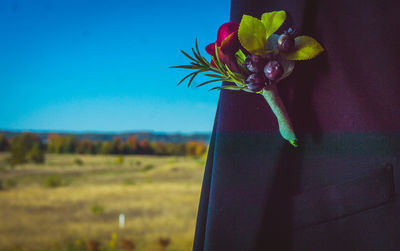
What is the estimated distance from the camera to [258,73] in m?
0.42

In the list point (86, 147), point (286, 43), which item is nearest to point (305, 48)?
point (286, 43)

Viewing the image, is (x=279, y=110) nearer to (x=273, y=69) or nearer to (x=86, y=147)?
(x=273, y=69)

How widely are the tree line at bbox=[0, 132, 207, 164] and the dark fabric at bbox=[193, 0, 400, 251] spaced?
1.12 metres

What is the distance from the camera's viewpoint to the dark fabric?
1.49 ft

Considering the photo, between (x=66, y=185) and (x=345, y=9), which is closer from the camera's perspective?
(x=345, y=9)

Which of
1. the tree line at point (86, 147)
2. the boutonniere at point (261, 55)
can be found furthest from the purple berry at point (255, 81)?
the tree line at point (86, 147)

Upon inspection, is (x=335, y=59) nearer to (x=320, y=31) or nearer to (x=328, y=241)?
(x=320, y=31)

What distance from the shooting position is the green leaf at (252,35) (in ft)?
1.36

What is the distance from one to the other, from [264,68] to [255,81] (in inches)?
0.9

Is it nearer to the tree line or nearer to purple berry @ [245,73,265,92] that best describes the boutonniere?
purple berry @ [245,73,265,92]

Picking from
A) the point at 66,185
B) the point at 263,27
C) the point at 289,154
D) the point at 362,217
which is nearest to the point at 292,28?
the point at 263,27

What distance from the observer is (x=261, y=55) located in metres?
0.43

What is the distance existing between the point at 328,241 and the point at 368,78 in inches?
9.8

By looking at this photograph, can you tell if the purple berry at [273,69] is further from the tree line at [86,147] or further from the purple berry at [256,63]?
the tree line at [86,147]
